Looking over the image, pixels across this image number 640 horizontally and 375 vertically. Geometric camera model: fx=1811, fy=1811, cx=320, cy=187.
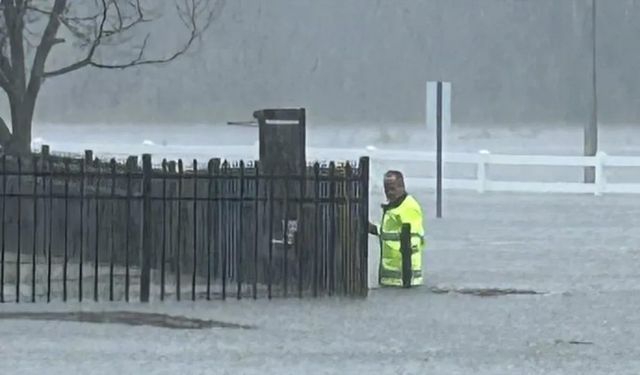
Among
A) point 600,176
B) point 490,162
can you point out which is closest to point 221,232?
point 600,176

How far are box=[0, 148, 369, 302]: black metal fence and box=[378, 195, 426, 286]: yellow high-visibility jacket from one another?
788mm

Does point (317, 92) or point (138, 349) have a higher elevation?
point (317, 92)

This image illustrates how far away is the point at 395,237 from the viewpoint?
56.7 ft

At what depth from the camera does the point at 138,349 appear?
43.4 ft

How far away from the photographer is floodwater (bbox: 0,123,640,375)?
1259cm

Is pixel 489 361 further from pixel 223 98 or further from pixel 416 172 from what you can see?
pixel 223 98

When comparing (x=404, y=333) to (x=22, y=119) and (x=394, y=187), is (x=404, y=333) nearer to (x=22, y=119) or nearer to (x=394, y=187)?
(x=394, y=187)

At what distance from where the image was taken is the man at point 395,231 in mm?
17328

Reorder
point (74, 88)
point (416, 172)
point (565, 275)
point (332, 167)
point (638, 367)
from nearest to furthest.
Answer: point (638, 367)
point (332, 167)
point (565, 275)
point (416, 172)
point (74, 88)

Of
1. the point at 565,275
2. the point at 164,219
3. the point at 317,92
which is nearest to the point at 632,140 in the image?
the point at 317,92

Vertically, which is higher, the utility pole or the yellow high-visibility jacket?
the utility pole

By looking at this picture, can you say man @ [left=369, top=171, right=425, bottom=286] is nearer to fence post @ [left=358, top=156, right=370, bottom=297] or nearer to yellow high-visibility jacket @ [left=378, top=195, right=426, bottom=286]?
yellow high-visibility jacket @ [left=378, top=195, right=426, bottom=286]

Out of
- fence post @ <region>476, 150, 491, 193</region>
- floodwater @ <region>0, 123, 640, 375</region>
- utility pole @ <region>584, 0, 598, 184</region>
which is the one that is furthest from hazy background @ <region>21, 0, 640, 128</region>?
floodwater @ <region>0, 123, 640, 375</region>

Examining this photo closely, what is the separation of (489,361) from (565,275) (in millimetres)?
6543
